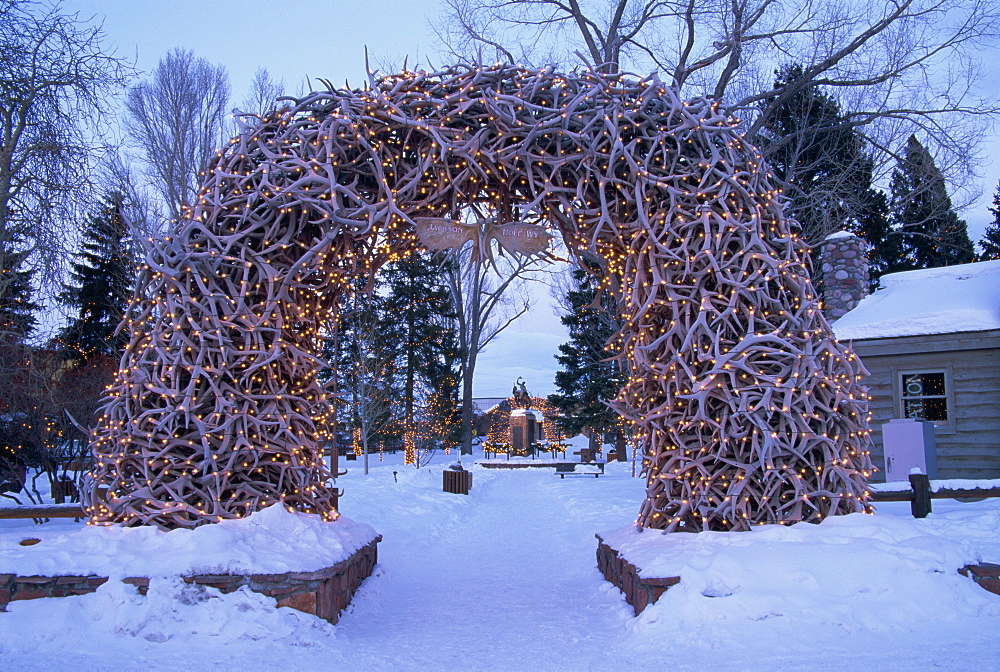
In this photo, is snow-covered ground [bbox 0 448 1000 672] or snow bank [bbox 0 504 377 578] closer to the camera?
snow-covered ground [bbox 0 448 1000 672]

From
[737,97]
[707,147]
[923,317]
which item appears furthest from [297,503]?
[737,97]

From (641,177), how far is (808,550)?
3.41 m

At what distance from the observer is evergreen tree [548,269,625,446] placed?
25.0 m

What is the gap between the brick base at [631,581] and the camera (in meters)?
4.95

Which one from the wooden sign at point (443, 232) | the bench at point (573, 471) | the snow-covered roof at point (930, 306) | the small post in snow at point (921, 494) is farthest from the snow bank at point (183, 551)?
the bench at point (573, 471)

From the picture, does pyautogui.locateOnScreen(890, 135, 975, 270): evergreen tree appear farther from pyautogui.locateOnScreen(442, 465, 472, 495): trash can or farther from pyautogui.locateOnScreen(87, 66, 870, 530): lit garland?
pyautogui.locateOnScreen(87, 66, 870, 530): lit garland

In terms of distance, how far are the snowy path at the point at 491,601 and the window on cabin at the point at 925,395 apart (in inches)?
216

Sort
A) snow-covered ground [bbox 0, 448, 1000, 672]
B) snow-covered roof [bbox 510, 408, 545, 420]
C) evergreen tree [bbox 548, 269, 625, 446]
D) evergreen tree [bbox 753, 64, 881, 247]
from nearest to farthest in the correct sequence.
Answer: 1. snow-covered ground [bbox 0, 448, 1000, 672]
2. evergreen tree [bbox 753, 64, 881, 247]
3. evergreen tree [bbox 548, 269, 625, 446]
4. snow-covered roof [bbox 510, 408, 545, 420]

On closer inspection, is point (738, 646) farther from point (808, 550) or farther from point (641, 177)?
point (641, 177)

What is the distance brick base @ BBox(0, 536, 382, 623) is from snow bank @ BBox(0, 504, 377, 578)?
0.05m

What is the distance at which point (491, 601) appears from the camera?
6.25 metres

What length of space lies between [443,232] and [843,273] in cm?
1103

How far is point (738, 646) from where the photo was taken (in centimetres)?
430

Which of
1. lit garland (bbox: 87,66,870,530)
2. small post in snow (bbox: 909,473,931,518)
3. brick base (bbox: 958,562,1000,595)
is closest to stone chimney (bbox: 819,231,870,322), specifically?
small post in snow (bbox: 909,473,931,518)
